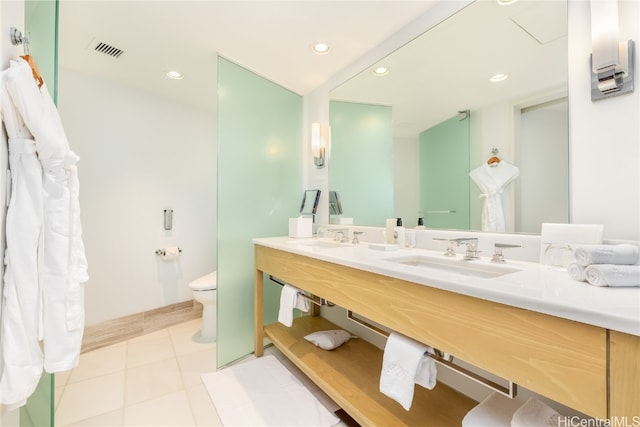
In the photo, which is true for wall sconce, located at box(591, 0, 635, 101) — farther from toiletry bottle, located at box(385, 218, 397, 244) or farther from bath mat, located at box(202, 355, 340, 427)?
bath mat, located at box(202, 355, 340, 427)

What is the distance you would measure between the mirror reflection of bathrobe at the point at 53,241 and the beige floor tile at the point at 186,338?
1360mm

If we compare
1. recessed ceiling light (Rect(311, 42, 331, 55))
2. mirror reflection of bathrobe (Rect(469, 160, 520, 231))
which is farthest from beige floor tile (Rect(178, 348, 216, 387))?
recessed ceiling light (Rect(311, 42, 331, 55))

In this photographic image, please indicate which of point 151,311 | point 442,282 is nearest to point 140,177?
point 151,311

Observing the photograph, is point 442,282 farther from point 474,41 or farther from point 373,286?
point 474,41

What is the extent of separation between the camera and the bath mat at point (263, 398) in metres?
1.35

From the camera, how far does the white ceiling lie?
4.77 ft

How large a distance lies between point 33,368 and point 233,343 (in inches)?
51.0

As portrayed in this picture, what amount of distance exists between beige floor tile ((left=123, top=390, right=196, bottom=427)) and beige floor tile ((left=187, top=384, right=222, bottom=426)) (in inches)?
1.0

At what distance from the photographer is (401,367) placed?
927 mm

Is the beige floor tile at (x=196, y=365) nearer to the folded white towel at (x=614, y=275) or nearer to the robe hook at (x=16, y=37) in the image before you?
the robe hook at (x=16, y=37)

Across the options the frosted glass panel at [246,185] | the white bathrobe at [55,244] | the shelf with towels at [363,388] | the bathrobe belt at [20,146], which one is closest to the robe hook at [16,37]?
the white bathrobe at [55,244]

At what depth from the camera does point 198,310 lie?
2.77m

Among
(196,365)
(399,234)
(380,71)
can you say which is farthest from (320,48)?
(196,365)

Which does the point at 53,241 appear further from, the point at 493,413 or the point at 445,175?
the point at 445,175
